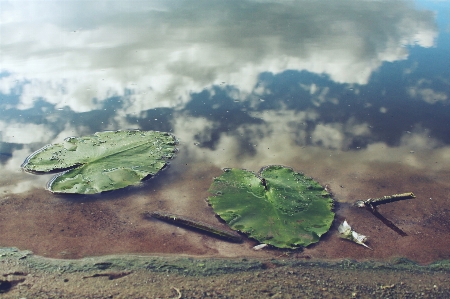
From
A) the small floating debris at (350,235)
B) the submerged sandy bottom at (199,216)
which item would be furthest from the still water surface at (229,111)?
the small floating debris at (350,235)

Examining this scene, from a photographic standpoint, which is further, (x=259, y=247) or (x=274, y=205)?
(x=274, y=205)

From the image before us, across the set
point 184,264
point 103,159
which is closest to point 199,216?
point 184,264

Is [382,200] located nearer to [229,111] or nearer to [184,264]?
[184,264]

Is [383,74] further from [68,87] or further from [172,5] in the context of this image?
[172,5]

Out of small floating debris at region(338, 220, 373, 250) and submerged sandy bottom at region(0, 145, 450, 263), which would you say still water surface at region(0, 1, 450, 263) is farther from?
small floating debris at region(338, 220, 373, 250)

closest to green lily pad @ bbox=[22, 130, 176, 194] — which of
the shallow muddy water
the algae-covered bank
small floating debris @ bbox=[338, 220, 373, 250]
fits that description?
the shallow muddy water

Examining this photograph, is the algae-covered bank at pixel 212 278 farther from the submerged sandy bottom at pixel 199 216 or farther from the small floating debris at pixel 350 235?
the small floating debris at pixel 350 235

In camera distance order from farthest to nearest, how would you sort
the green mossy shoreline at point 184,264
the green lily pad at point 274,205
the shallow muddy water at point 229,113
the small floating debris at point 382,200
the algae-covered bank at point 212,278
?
the small floating debris at point 382,200, the shallow muddy water at point 229,113, the green lily pad at point 274,205, the green mossy shoreline at point 184,264, the algae-covered bank at point 212,278
